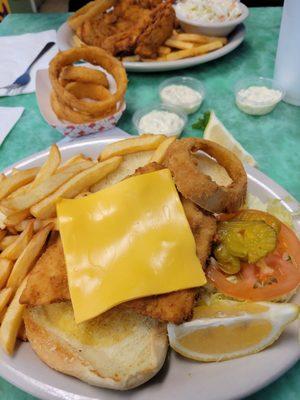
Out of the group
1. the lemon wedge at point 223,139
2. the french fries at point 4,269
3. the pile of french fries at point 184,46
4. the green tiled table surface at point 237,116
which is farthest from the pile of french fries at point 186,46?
the french fries at point 4,269

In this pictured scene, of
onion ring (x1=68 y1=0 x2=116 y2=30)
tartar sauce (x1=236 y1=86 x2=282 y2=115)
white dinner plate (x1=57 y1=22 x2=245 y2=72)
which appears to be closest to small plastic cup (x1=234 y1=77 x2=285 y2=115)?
tartar sauce (x1=236 y1=86 x2=282 y2=115)

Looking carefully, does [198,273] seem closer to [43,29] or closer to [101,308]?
[101,308]

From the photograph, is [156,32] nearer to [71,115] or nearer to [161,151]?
[71,115]

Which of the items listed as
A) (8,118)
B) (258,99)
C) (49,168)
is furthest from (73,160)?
(258,99)

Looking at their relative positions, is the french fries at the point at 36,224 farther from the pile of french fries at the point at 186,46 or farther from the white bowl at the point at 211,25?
the white bowl at the point at 211,25

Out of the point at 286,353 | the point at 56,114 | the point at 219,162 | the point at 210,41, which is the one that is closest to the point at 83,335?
the point at 286,353
